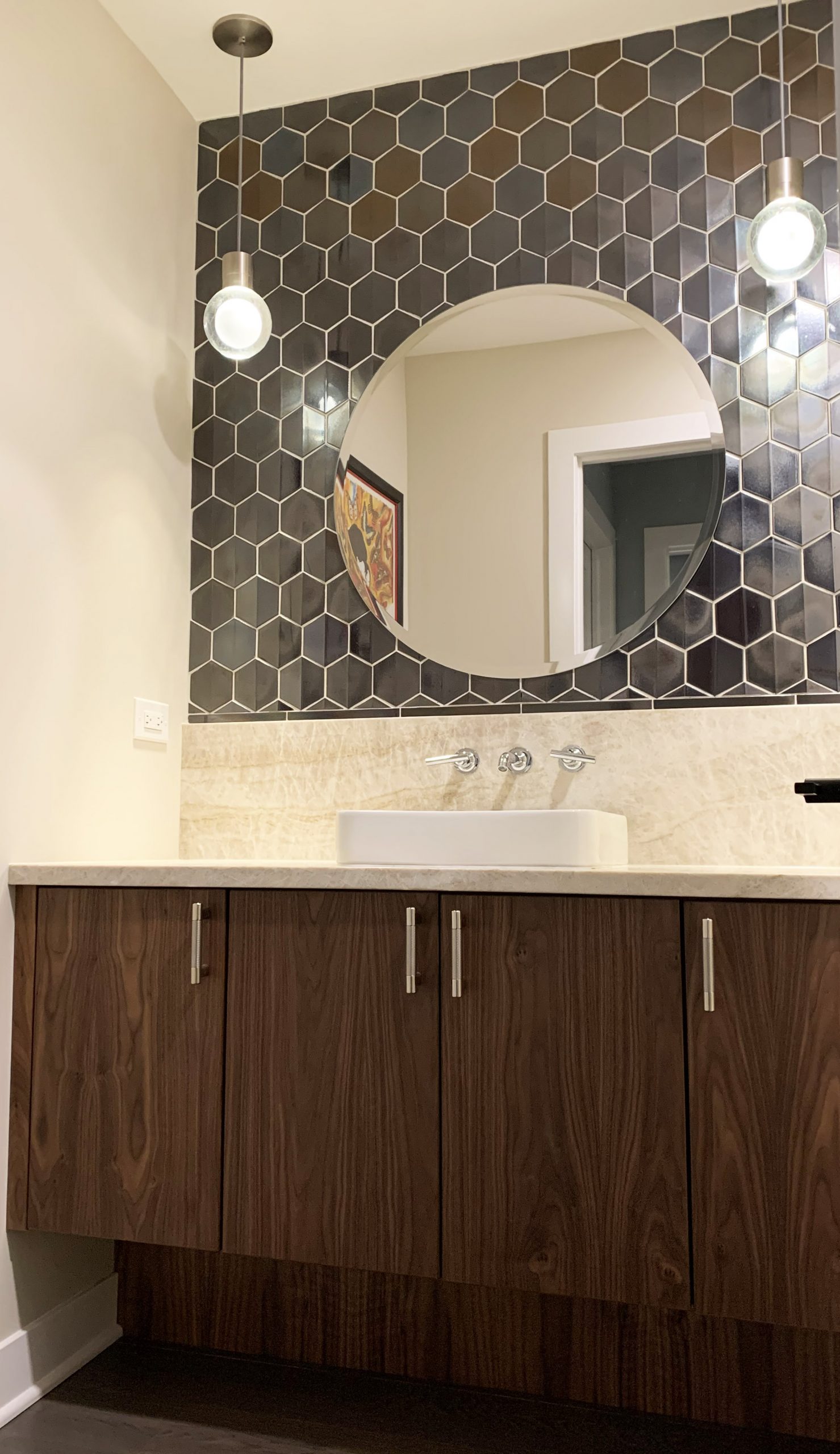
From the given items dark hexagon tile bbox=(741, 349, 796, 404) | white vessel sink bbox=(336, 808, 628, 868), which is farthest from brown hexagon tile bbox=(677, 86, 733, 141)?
white vessel sink bbox=(336, 808, 628, 868)

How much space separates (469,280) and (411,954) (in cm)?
158

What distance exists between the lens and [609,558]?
2.34m

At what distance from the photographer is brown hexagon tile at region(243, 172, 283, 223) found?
270cm

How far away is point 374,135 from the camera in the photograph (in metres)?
2.64

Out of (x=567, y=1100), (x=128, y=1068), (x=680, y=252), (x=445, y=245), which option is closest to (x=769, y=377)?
(x=680, y=252)

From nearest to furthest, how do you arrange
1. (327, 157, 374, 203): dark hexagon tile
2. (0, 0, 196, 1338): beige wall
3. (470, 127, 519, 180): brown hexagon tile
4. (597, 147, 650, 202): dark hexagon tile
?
(0, 0, 196, 1338): beige wall, (597, 147, 650, 202): dark hexagon tile, (470, 127, 519, 180): brown hexagon tile, (327, 157, 374, 203): dark hexagon tile

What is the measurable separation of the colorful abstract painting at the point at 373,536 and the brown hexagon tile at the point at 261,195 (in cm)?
69

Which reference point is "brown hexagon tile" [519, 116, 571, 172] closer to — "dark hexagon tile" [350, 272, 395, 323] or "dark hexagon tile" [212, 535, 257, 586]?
"dark hexagon tile" [350, 272, 395, 323]

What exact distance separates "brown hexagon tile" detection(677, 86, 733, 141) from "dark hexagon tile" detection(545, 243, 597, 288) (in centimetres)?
32

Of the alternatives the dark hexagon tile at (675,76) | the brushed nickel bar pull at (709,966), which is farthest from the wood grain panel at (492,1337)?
the dark hexagon tile at (675,76)

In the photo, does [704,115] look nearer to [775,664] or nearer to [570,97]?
[570,97]

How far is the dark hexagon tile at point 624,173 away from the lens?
7.95 feet

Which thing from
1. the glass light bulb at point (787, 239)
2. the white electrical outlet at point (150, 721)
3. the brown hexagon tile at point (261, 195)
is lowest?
the white electrical outlet at point (150, 721)

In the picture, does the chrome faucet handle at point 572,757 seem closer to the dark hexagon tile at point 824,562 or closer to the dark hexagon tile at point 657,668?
the dark hexagon tile at point 657,668
